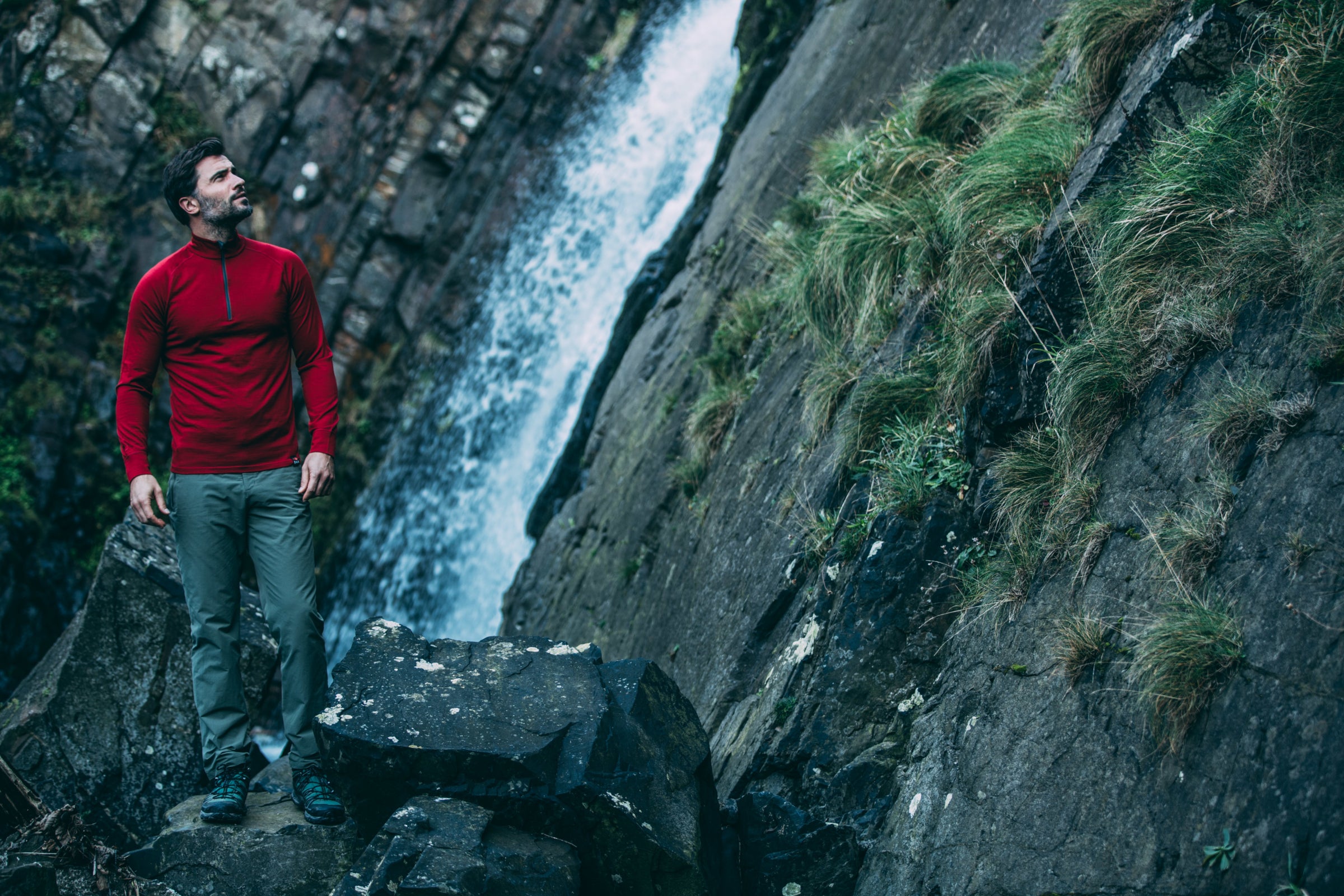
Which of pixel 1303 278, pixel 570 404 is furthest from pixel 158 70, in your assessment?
pixel 1303 278

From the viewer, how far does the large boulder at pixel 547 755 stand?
2.93 metres

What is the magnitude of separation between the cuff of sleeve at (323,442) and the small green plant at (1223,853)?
307 cm

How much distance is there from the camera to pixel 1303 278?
264 cm

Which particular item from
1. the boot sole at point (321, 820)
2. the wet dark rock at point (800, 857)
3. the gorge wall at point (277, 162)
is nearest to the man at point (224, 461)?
the boot sole at point (321, 820)

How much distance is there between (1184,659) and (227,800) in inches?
123

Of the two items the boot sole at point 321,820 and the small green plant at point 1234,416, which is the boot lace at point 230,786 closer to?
the boot sole at point 321,820

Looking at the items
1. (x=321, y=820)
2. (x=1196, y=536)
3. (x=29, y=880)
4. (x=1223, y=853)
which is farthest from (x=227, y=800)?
(x=1196, y=536)

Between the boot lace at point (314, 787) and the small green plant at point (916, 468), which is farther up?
the small green plant at point (916, 468)

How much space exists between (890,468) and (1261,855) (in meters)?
1.83

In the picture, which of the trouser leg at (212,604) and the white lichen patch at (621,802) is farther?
the trouser leg at (212,604)

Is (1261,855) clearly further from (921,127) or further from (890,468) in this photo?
(921,127)

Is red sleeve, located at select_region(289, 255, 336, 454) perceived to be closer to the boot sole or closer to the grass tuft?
the boot sole

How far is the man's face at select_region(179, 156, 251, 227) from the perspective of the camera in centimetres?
358

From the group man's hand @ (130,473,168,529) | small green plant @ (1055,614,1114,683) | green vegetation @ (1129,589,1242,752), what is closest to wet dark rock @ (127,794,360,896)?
man's hand @ (130,473,168,529)
